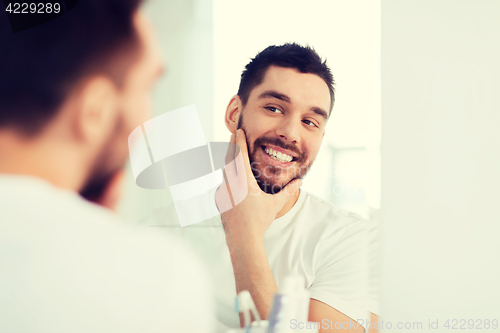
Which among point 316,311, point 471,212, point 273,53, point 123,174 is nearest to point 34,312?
point 123,174

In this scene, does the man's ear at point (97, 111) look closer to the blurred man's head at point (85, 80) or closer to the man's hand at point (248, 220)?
the blurred man's head at point (85, 80)

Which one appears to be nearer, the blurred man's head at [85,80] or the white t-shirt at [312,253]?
the white t-shirt at [312,253]

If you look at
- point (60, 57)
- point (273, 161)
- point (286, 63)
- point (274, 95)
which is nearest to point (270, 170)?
point (273, 161)

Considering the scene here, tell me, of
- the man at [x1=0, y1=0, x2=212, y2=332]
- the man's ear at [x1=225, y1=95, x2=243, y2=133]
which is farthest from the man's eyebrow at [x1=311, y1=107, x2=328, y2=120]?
the man at [x1=0, y1=0, x2=212, y2=332]

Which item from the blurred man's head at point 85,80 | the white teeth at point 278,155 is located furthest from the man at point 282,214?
the blurred man's head at point 85,80

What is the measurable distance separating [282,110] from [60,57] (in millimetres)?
825

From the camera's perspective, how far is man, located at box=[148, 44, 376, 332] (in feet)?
3.76

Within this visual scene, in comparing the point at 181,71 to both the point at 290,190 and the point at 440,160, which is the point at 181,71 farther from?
the point at 440,160

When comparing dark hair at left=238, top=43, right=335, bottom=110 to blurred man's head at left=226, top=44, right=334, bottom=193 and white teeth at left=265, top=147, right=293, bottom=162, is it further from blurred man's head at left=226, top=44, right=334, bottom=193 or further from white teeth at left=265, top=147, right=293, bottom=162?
white teeth at left=265, top=147, right=293, bottom=162

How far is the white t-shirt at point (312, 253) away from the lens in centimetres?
114

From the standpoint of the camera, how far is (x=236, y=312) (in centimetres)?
115

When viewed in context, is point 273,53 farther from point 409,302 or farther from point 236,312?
point 409,302

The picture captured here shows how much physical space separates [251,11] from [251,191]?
2.06 ft

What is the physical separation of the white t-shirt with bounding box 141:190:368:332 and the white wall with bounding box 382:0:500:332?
0.14 metres
